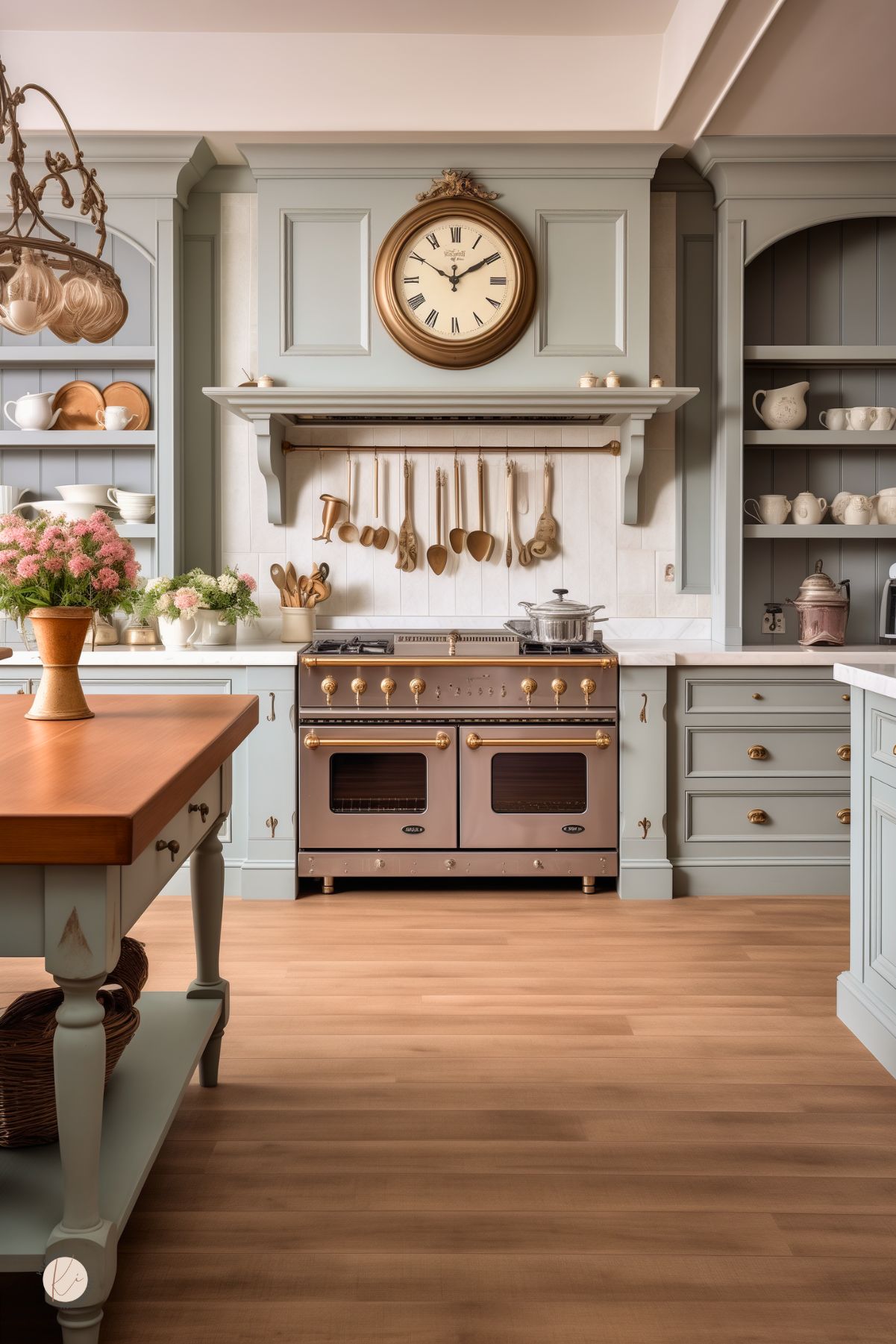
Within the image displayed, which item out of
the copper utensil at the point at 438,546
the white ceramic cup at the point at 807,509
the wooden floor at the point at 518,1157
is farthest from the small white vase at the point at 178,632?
the white ceramic cup at the point at 807,509

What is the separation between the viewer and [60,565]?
1.98 m

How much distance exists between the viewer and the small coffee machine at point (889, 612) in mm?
3973

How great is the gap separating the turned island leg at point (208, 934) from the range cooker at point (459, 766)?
1.44m

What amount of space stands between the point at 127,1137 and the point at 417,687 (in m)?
2.15

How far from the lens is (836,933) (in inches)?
134

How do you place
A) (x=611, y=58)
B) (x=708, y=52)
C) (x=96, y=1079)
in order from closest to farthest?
(x=96, y=1079)
(x=708, y=52)
(x=611, y=58)

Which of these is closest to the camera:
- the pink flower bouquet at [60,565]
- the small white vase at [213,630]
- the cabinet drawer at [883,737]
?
the pink flower bouquet at [60,565]

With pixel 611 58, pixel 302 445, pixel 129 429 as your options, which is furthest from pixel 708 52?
pixel 129 429

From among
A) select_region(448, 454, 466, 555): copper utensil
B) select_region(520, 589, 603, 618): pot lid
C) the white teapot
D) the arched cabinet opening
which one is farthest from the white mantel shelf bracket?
the white teapot

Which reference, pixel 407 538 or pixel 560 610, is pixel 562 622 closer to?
pixel 560 610

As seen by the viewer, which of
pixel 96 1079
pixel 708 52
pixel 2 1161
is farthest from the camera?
pixel 708 52

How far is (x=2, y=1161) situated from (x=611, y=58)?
391 centimetres

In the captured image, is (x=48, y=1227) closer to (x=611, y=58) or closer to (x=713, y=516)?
(x=713, y=516)

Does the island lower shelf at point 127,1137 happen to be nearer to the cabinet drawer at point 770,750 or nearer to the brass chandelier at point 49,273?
the brass chandelier at point 49,273
